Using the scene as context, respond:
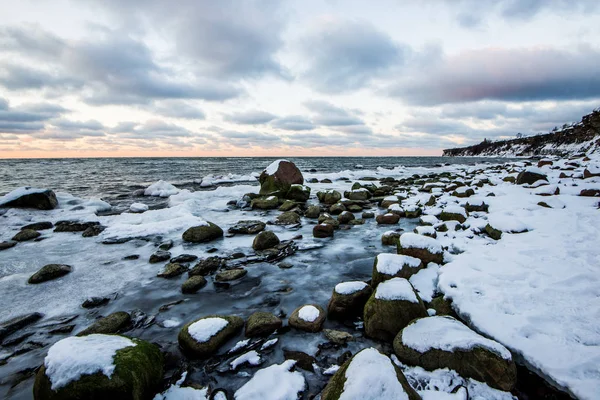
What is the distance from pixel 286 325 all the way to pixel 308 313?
39cm

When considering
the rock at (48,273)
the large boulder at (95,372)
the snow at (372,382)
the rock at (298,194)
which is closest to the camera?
the snow at (372,382)

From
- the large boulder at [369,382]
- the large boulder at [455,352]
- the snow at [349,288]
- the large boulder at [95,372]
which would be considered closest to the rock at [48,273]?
the large boulder at [95,372]

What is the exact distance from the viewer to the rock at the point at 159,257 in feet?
23.4

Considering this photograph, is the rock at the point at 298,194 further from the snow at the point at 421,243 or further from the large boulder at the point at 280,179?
the snow at the point at 421,243

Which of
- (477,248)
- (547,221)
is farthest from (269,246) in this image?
(547,221)

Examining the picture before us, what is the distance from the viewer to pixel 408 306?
12.8 feet

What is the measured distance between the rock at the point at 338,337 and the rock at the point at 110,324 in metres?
3.22

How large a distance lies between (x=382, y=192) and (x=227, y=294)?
1400 centimetres

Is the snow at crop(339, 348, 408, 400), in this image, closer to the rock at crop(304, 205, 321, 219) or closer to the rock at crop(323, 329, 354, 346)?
the rock at crop(323, 329, 354, 346)

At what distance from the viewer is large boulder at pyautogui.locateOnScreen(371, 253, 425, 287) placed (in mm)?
5016

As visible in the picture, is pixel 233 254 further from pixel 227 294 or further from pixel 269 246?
pixel 227 294

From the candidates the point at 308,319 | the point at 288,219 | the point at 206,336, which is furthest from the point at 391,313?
the point at 288,219

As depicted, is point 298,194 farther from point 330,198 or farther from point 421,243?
point 421,243

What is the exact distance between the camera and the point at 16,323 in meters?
4.54
